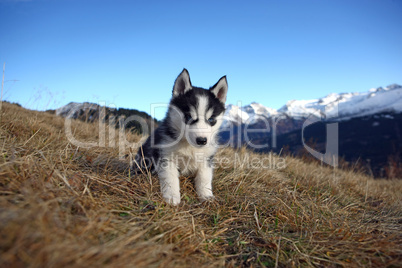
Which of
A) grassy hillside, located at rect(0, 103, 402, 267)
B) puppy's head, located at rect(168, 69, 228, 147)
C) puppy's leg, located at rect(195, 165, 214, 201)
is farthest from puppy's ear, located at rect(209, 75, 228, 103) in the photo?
grassy hillside, located at rect(0, 103, 402, 267)

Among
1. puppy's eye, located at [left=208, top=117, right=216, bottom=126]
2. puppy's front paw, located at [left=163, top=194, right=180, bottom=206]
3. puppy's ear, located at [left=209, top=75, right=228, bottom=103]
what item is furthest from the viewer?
puppy's ear, located at [left=209, top=75, right=228, bottom=103]

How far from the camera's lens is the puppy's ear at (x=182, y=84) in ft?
9.93

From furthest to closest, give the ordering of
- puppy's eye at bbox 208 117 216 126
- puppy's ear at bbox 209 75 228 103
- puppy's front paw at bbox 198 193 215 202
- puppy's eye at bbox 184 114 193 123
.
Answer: puppy's ear at bbox 209 75 228 103
puppy's eye at bbox 208 117 216 126
puppy's eye at bbox 184 114 193 123
puppy's front paw at bbox 198 193 215 202

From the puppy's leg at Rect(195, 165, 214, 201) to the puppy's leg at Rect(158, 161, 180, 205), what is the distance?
0.32 meters

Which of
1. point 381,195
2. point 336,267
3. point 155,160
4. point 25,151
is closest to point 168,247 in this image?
point 336,267

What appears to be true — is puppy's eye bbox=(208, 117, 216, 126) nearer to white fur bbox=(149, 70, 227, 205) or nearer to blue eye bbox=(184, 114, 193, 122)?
white fur bbox=(149, 70, 227, 205)

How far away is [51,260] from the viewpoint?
0.86 meters

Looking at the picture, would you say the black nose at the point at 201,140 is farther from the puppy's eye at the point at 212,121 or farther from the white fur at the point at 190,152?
the puppy's eye at the point at 212,121

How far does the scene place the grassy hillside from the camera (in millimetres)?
967

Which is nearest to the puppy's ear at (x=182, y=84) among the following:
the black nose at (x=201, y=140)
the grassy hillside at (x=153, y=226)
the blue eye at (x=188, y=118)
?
the blue eye at (x=188, y=118)

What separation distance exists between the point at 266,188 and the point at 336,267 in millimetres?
1490

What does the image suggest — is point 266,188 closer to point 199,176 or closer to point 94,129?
point 199,176

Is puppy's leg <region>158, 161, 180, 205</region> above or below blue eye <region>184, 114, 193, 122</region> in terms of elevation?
below

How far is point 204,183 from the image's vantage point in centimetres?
270
